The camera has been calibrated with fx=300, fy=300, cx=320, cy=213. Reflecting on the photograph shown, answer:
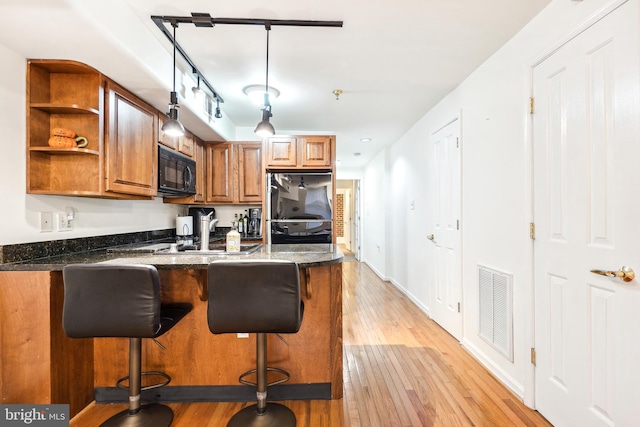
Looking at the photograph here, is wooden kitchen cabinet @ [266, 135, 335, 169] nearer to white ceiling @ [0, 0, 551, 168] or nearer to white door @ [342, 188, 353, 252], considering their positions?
white ceiling @ [0, 0, 551, 168]

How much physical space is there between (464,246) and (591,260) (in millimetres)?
1269

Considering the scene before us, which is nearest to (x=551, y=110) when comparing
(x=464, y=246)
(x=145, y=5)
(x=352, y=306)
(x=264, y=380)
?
(x=464, y=246)

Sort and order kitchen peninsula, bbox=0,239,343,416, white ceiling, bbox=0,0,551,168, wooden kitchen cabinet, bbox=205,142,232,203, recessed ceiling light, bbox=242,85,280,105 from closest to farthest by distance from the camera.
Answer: white ceiling, bbox=0,0,551,168, kitchen peninsula, bbox=0,239,343,416, recessed ceiling light, bbox=242,85,280,105, wooden kitchen cabinet, bbox=205,142,232,203

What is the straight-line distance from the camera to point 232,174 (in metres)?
3.90

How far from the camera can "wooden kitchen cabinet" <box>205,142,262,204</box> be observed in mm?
3889

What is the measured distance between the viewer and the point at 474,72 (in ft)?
8.41

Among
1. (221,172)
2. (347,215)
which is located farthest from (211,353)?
(347,215)

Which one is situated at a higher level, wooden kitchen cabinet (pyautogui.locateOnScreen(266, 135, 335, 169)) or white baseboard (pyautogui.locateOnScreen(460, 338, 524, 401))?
wooden kitchen cabinet (pyautogui.locateOnScreen(266, 135, 335, 169))

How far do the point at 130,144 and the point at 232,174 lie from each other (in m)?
1.65

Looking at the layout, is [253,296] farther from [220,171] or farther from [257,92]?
[220,171]

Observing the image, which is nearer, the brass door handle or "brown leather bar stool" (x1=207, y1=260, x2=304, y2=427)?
the brass door handle

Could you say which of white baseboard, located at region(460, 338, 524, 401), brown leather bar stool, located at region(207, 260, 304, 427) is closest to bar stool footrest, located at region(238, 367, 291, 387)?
brown leather bar stool, located at region(207, 260, 304, 427)

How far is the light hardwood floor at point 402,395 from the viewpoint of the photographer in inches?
69.5

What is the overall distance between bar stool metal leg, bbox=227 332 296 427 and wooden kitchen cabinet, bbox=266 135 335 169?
240 centimetres
